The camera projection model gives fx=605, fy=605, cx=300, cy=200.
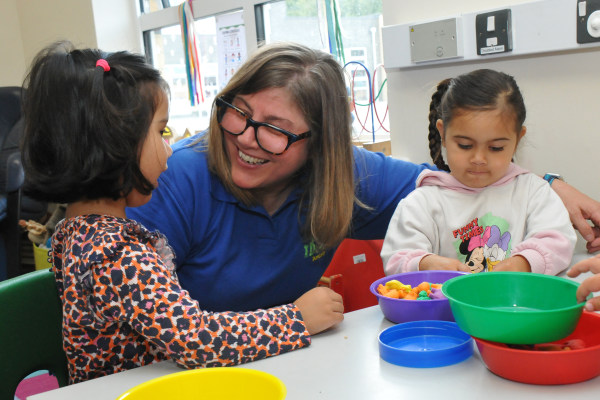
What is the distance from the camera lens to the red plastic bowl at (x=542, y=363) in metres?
0.74

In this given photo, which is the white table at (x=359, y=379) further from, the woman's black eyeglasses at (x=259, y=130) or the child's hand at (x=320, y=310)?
the woman's black eyeglasses at (x=259, y=130)

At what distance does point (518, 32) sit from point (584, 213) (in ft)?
1.62

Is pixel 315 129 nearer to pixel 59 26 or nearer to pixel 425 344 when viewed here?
pixel 425 344

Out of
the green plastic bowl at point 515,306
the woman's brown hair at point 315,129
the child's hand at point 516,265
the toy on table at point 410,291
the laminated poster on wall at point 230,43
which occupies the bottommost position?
the child's hand at point 516,265

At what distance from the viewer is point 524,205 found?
54.4 inches

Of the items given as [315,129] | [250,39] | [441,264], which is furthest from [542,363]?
[250,39]

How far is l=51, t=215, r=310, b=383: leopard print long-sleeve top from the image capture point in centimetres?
90

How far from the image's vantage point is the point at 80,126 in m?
0.98

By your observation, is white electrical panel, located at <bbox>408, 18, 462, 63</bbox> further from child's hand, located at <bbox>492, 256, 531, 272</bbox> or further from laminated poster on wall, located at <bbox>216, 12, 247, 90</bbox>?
laminated poster on wall, located at <bbox>216, 12, 247, 90</bbox>

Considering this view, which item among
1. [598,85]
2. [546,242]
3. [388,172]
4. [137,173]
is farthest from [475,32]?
[137,173]

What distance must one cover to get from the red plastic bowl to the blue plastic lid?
54mm

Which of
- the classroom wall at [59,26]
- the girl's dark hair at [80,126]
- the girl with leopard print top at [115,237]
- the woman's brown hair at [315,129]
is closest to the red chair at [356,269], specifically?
the woman's brown hair at [315,129]

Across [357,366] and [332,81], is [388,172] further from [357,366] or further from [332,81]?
[357,366]

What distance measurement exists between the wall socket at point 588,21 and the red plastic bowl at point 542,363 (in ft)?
3.02
